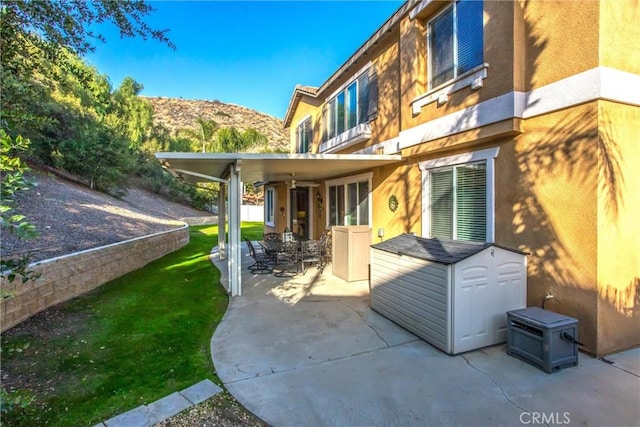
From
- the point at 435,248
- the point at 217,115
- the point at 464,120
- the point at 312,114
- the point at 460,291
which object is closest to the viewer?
the point at 460,291

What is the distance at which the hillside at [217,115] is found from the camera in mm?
79812

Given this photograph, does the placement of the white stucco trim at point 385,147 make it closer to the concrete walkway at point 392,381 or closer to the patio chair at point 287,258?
the patio chair at point 287,258

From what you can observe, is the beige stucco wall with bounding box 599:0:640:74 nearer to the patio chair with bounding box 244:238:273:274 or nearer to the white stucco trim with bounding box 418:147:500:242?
the white stucco trim with bounding box 418:147:500:242

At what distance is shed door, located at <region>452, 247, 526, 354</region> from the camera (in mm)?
4600

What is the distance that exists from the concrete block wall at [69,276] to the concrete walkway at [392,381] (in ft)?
9.25

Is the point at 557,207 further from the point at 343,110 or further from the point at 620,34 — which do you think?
the point at 343,110

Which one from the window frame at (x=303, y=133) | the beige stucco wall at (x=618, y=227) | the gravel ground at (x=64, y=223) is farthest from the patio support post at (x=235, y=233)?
the window frame at (x=303, y=133)

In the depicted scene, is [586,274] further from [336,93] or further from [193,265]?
[193,265]

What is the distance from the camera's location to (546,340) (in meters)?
4.12

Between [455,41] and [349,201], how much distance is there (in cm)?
581

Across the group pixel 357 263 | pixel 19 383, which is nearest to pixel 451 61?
pixel 357 263

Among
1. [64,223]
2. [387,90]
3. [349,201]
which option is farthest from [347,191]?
[64,223]

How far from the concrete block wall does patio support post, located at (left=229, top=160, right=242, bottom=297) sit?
3.34m

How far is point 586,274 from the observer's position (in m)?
4.53
